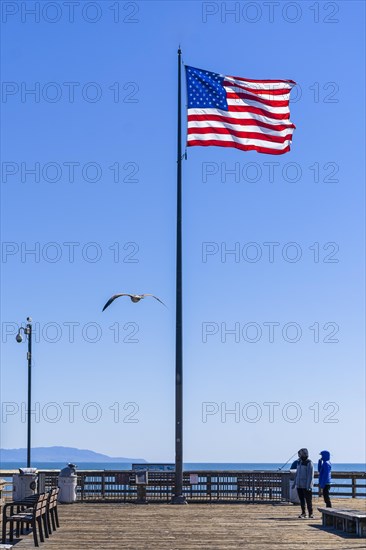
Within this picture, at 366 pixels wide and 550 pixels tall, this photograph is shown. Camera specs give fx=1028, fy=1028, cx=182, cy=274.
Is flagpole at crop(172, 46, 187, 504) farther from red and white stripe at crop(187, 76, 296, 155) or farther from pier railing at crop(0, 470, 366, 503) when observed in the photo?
red and white stripe at crop(187, 76, 296, 155)

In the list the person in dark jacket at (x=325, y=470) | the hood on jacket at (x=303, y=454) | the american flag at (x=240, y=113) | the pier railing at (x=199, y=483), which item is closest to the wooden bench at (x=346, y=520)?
the hood on jacket at (x=303, y=454)

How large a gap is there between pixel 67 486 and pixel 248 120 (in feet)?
39.5

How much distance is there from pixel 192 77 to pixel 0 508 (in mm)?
13893

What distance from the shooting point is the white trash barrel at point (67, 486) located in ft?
99.4

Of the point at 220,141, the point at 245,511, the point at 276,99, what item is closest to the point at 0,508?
the point at 245,511

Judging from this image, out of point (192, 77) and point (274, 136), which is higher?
point (192, 77)

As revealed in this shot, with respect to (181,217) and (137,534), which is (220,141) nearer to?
(181,217)

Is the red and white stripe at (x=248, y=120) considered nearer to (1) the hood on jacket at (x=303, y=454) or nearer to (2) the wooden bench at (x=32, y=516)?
(1) the hood on jacket at (x=303, y=454)

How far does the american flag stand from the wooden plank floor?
414 inches

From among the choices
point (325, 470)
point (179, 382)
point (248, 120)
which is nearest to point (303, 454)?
point (325, 470)

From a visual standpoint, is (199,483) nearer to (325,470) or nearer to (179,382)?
(179,382)

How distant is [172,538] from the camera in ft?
64.4

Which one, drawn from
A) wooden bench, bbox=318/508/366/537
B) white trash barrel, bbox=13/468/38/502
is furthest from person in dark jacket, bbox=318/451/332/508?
white trash barrel, bbox=13/468/38/502

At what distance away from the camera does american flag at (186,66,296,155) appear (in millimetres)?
30109
